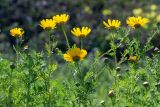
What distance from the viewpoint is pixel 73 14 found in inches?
357

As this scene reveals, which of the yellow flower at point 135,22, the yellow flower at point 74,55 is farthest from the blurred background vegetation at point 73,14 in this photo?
the yellow flower at point 74,55

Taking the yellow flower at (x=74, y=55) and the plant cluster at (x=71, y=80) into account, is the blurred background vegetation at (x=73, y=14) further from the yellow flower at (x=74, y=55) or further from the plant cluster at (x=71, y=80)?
the yellow flower at (x=74, y=55)

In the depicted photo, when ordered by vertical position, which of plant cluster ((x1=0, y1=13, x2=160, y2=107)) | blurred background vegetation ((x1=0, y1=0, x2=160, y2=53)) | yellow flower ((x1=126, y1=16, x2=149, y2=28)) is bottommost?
plant cluster ((x1=0, y1=13, x2=160, y2=107))

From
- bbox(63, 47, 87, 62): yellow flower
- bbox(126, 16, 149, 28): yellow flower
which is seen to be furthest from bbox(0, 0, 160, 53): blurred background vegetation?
bbox(63, 47, 87, 62): yellow flower

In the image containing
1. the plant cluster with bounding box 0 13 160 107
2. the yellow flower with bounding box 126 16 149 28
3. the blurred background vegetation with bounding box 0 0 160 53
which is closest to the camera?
the plant cluster with bounding box 0 13 160 107

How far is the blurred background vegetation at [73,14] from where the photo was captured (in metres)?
8.05

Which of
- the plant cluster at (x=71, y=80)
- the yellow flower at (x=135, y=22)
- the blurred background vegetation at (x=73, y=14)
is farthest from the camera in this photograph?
the blurred background vegetation at (x=73, y=14)

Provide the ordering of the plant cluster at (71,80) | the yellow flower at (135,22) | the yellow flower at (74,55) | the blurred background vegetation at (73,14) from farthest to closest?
the blurred background vegetation at (73,14) → the yellow flower at (135,22) → the plant cluster at (71,80) → the yellow flower at (74,55)

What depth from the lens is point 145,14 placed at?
938 cm

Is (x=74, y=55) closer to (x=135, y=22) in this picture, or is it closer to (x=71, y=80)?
(x=71, y=80)

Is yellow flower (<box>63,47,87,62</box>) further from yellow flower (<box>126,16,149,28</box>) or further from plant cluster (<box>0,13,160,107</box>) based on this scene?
yellow flower (<box>126,16,149,28</box>)

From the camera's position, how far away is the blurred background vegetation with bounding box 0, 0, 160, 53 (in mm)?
8055

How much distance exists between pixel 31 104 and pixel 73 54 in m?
0.43

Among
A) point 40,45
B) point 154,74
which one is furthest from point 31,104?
point 40,45
